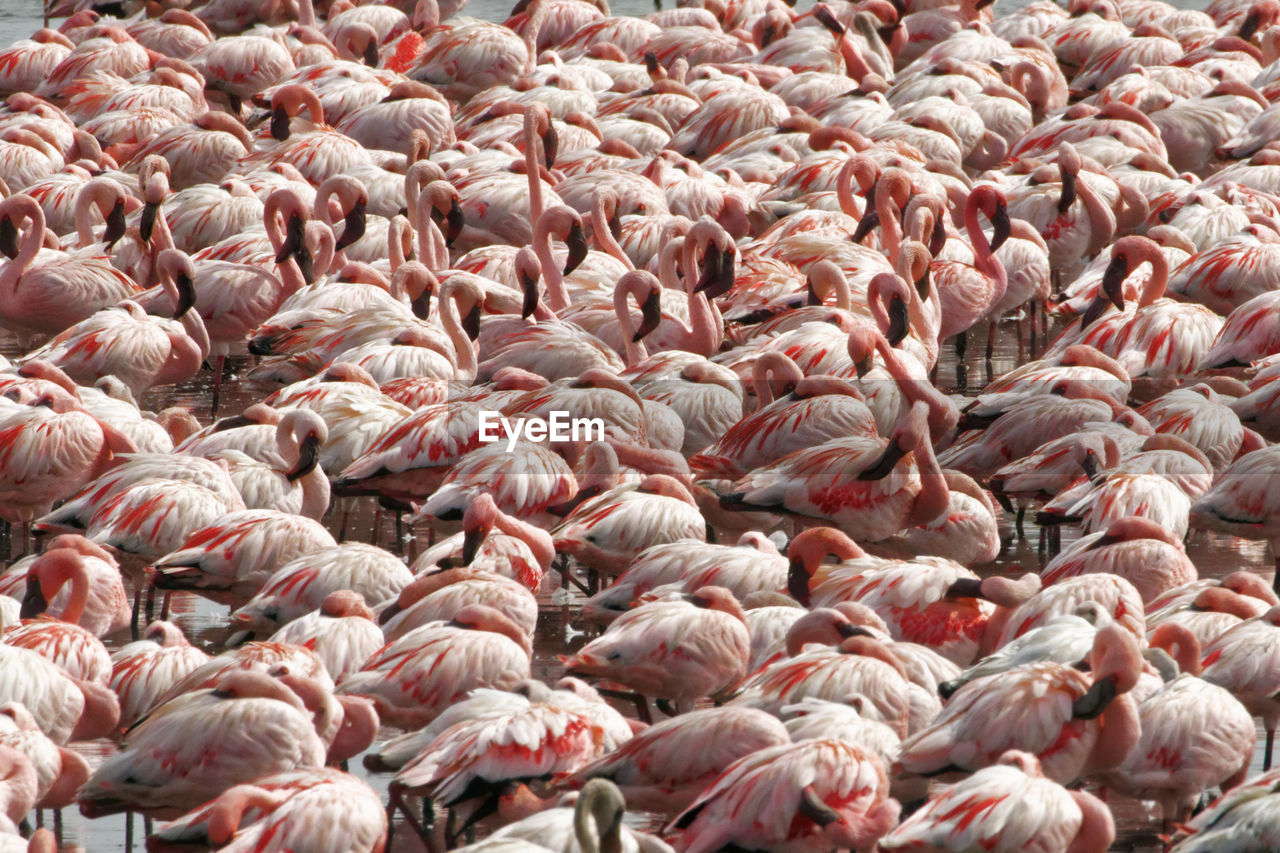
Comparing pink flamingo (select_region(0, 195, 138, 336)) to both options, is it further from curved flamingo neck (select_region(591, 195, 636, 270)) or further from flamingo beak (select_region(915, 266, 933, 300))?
flamingo beak (select_region(915, 266, 933, 300))

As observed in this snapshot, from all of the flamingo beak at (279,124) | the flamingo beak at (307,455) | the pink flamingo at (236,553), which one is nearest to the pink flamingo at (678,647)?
the pink flamingo at (236,553)

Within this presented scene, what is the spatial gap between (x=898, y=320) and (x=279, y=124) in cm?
737

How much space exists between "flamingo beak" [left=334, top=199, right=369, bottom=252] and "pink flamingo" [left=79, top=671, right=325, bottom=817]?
7.20 meters

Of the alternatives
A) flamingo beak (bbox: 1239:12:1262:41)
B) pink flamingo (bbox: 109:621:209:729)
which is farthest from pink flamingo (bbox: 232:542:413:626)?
flamingo beak (bbox: 1239:12:1262:41)

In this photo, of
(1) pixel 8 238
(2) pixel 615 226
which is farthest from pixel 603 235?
(1) pixel 8 238

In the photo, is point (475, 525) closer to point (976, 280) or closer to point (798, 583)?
point (798, 583)

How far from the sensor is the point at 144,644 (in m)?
7.10

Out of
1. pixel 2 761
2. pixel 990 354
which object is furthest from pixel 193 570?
pixel 990 354

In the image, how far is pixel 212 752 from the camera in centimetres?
607

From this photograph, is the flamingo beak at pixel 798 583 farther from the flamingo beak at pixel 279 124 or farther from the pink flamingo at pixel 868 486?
the flamingo beak at pixel 279 124

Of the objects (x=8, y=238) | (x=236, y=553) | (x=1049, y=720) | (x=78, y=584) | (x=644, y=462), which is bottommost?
(x=8, y=238)

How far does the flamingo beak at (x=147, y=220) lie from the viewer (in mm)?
12891

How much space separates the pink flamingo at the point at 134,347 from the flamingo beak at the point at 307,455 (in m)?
2.51

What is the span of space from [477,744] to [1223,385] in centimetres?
590
